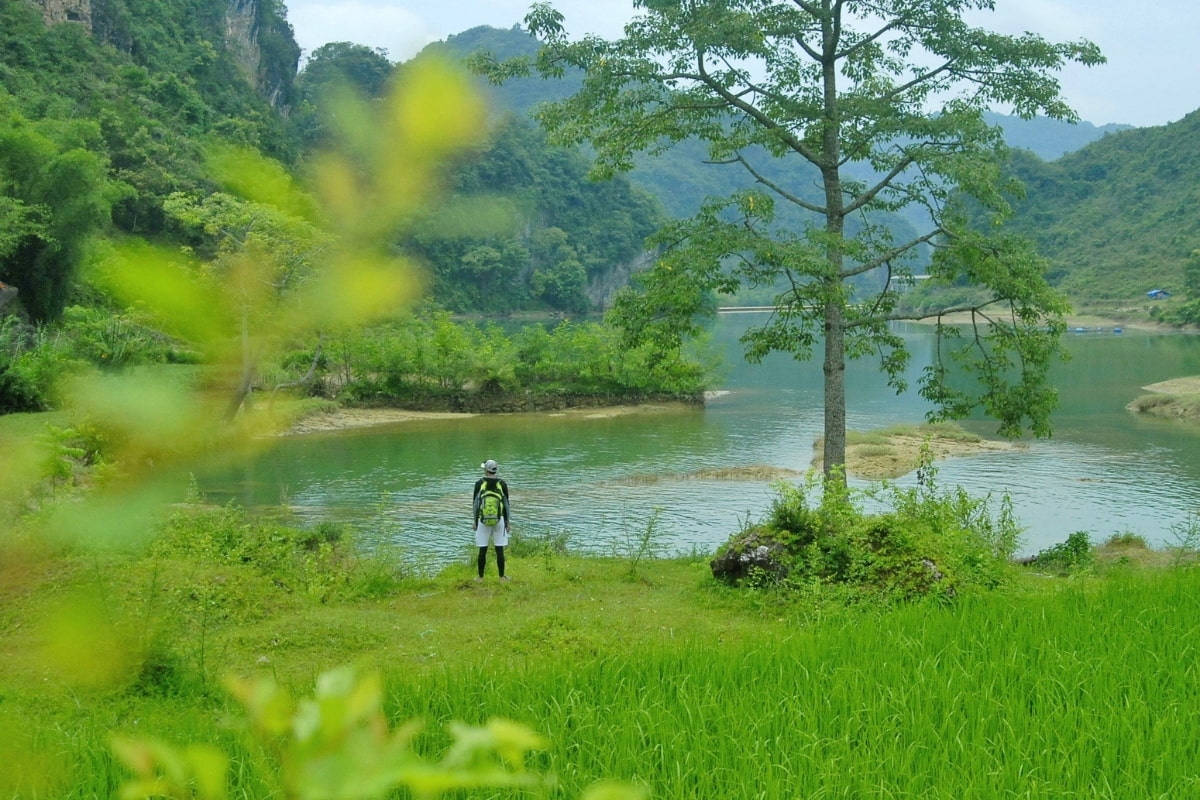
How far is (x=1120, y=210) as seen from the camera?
74.6 meters

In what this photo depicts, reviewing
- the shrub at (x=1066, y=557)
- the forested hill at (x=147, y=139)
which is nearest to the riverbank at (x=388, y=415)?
the forested hill at (x=147, y=139)

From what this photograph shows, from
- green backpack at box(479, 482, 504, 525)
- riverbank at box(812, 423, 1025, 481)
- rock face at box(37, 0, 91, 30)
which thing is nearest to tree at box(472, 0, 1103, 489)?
green backpack at box(479, 482, 504, 525)

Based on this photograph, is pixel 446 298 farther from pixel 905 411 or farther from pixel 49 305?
pixel 905 411

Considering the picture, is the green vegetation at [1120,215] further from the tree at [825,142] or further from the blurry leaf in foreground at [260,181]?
the blurry leaf in foreground at [260,181]

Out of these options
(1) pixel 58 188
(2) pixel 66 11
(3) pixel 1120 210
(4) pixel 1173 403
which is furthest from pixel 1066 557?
(3) pixel 1120 210

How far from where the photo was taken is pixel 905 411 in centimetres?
3145

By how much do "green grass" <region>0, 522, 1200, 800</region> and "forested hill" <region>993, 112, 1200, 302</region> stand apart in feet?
206

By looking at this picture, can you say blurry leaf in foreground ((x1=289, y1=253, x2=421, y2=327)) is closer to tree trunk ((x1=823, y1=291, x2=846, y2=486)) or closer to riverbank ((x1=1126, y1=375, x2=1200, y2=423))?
tree trunk ((x1=823, y1=291, x2=846, y2=486))

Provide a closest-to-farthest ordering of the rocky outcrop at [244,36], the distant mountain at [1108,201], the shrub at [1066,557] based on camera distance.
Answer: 1. the rocky outcrop at [244,36]
2. the shrub at [1066,557]
3. the distant mountain at [1108,201]

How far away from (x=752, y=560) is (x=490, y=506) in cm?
237

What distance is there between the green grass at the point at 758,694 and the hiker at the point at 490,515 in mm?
1998

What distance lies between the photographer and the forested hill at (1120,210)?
213 feet

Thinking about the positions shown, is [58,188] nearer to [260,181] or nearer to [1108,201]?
[260,181]

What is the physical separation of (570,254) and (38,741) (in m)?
20.3
